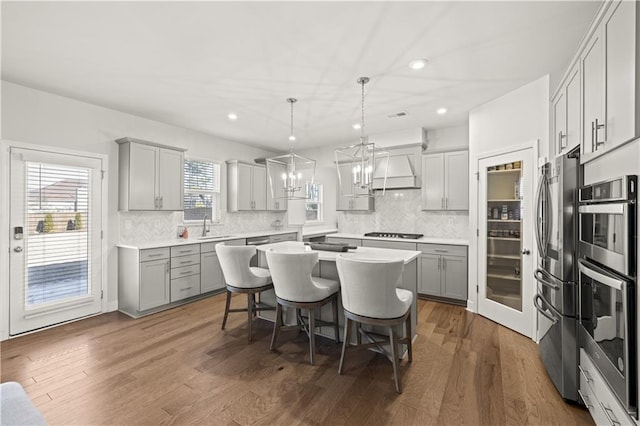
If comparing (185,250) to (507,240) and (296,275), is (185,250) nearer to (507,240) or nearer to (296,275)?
(296,275)

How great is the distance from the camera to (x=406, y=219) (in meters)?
5.34

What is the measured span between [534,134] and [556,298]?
6.07 feet

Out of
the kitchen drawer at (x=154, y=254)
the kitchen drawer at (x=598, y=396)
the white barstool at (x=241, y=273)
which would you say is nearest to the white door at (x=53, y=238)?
the kitchen drawer at (x=154, y=254)

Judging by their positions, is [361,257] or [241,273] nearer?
[361,257]

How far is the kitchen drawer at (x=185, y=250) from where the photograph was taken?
13.7ft

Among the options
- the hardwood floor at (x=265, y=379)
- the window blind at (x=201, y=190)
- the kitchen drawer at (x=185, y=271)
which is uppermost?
the window blind at (x=201, y=190)

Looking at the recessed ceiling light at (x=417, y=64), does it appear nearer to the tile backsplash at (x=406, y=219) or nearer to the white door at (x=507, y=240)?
the white door at (x=507, y=240)

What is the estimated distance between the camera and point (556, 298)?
Result: 223 centimetres

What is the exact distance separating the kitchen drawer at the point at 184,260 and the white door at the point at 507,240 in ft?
13.0

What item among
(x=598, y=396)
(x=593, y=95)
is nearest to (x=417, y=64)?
(x=593, y=95)

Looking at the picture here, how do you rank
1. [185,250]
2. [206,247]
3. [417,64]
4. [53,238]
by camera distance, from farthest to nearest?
[206,247] → [185,250] → [53,238] → [417,64]

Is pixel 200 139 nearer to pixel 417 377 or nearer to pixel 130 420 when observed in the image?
pixel 130 420

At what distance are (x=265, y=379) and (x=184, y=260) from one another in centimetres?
251

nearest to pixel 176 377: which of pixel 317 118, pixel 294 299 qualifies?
pixel 294 299
